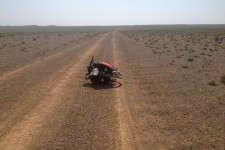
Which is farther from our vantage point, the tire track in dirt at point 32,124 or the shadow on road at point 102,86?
the shadow on road at point 102,86

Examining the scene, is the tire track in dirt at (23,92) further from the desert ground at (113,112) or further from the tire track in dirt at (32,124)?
the tire track in dirt at (32,124)

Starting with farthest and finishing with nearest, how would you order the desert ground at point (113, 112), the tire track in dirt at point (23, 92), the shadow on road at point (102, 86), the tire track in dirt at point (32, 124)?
the shadow on road at point (102, 86)
the tire track in dirt at point (23, 92)
the desert ground at point (113, 112)
the tire track in dirt at point (32, 124)

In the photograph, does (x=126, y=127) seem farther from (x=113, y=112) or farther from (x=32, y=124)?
(x=32, y=124)

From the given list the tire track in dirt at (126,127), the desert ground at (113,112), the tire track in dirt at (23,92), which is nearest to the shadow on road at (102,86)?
the desert ground at (113,112)

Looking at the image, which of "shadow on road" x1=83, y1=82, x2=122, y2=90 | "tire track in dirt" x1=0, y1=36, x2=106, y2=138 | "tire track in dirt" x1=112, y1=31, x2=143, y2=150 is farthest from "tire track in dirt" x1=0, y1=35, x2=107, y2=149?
"tire track in dirt" x1=112, y1=31, x2=143, y2=150

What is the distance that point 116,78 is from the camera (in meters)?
16.6

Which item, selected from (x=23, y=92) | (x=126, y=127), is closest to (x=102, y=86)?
(x=23, y=92)

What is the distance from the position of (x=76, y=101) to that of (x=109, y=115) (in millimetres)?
2101

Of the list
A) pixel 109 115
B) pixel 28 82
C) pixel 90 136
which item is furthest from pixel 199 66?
pixel 90 136

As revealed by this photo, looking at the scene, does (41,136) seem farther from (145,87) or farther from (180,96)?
(145,87)

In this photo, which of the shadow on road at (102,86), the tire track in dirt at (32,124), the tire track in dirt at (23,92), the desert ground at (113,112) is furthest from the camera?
the shadow on road at (102,86)

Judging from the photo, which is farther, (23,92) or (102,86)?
(102,86)

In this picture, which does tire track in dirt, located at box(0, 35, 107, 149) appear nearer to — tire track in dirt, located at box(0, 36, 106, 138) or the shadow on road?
tire track in dirt, located at box(0, 36, 106, 138)

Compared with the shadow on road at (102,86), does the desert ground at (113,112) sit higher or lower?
higher
